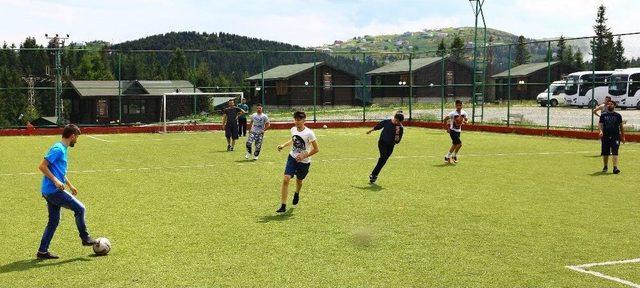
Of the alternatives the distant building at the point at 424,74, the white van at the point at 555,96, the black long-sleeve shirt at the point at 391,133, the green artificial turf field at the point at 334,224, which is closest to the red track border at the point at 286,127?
the white van at the point at 555,96

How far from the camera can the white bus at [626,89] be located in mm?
38031

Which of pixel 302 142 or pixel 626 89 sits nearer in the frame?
pixel 302 142

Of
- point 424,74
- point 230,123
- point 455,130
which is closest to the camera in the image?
point 455,130

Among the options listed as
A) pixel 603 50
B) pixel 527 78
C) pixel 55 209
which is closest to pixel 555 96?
pixel 527 78

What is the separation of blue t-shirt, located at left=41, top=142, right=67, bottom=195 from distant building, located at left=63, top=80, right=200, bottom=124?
3181 cm

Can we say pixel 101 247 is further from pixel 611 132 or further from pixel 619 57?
pixel 619 57

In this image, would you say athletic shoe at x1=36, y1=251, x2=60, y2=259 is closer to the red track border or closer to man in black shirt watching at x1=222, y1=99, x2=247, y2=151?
man in black shirt watching at x1=222, y1=99, x2=247, y2=151

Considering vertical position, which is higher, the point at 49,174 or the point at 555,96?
the point at 555,96

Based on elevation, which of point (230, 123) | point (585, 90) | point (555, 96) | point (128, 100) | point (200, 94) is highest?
point (585, 90)

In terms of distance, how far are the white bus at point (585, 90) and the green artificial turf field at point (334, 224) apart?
53.7ft

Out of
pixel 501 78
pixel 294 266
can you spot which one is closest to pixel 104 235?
pixel 294 266

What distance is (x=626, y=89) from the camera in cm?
3916

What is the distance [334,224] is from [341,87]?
1549 inches

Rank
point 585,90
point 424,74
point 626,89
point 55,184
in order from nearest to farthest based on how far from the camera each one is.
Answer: point 55,184
point 626,89
point 585,90
point 424,74
